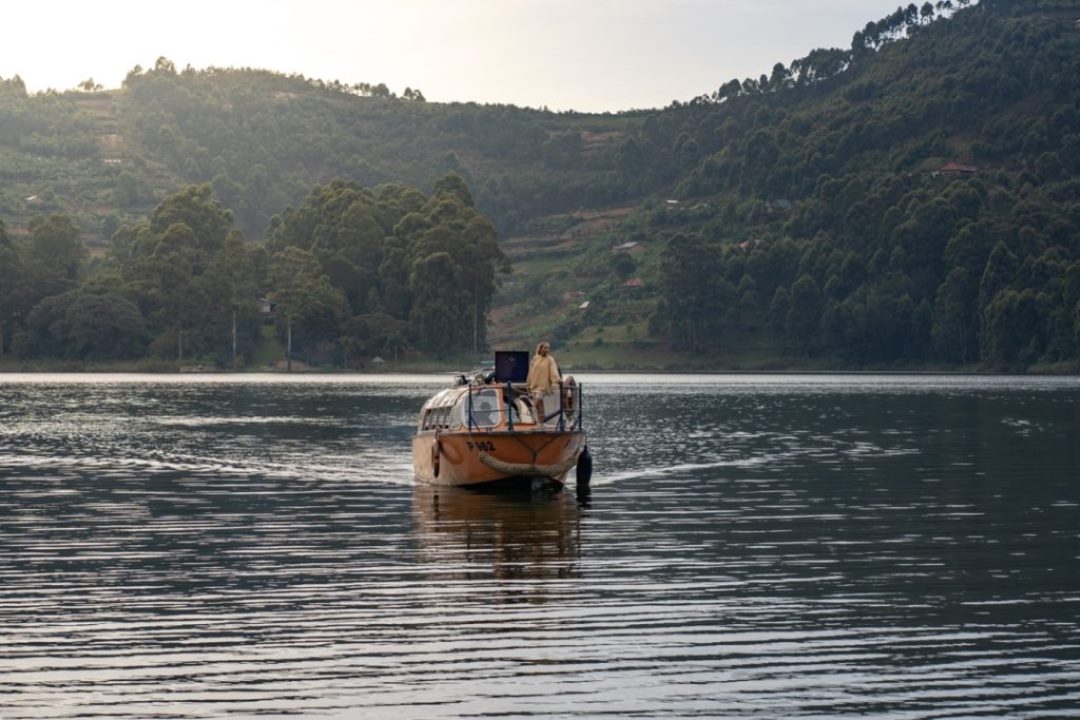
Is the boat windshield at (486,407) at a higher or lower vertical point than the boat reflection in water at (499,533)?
higher

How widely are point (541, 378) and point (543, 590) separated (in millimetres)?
20079

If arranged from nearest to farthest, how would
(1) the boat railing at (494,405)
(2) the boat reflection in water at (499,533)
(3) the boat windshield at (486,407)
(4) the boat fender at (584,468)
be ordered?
(2) the boat reflection in water at (499,533) → (1) the boat railing at (494,405) → (3) the boat windshield at (486,407) → (4) the boat fender at (584,468)

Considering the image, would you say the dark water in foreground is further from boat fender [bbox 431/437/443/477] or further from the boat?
boat fender [bbox 431/437/443/477]

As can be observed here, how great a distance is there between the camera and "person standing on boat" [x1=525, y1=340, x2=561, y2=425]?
148 feet

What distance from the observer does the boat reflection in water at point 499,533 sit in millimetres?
28141

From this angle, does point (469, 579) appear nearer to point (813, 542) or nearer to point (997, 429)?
point (813, 542)

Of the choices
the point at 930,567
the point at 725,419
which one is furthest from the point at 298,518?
the point at 725,419

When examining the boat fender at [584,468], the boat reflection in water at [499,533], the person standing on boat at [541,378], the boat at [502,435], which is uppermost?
the person standing on boat at [541,378]

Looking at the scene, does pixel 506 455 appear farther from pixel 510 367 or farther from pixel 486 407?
pixel 510 367

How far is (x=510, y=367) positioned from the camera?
46219mm

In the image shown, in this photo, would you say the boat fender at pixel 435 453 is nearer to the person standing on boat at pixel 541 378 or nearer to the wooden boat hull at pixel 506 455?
the wooden boat hull at pixel 506 455

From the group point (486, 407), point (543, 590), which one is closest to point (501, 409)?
point (486, 407)

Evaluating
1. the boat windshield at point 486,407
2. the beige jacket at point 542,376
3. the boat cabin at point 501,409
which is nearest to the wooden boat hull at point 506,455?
the boat cabin at point 501,409

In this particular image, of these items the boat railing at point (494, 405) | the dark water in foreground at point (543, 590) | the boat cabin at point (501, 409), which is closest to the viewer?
the dark water in foreground at point (543, 590)
